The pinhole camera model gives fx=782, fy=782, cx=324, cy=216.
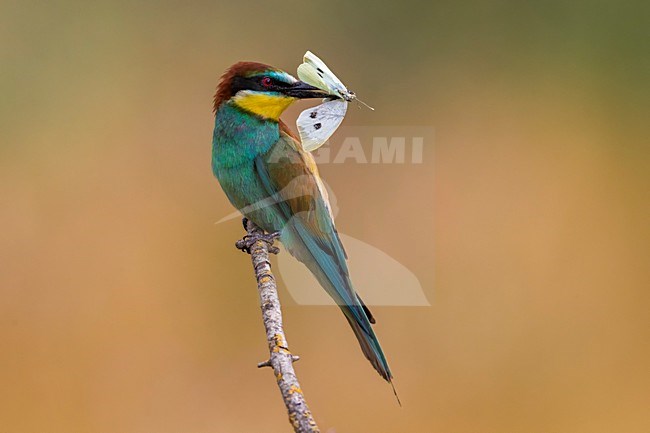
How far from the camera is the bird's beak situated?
5.26 ft

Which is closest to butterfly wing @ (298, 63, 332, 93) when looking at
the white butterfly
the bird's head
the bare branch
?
the white butterfly

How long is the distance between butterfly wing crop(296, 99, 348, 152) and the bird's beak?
18 centimetres

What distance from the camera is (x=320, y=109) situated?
1.39 metres

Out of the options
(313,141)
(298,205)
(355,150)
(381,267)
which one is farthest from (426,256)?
(313,141)

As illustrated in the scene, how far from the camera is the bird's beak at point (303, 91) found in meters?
1.60

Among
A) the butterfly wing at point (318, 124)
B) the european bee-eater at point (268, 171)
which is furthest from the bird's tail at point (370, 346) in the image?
the butterfly wing at point (318, 124)

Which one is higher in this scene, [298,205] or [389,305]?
[298,205]

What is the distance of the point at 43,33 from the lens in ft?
9.71

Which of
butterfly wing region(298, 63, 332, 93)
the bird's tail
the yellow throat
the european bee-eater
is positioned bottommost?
the bird's tail

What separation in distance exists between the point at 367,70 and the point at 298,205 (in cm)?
138

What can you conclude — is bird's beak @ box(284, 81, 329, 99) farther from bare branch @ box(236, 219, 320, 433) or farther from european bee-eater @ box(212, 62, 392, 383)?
bare branch @ box(236, 219, 320, 433)

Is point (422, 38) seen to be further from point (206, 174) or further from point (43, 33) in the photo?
point (43, 33)

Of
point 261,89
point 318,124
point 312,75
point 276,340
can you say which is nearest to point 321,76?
point 312,75

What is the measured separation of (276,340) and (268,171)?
28.5 inches
